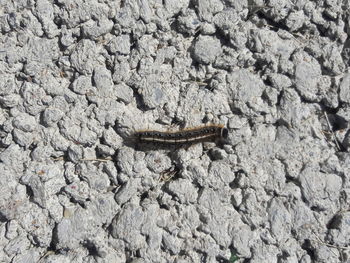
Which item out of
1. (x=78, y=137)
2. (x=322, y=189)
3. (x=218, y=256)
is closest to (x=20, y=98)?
(x=78, y=137)

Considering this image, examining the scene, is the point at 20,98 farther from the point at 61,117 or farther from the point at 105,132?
the point at 105,132

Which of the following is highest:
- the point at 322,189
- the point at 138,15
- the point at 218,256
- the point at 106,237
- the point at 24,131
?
the point at 138,15

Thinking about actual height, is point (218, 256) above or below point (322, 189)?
below
